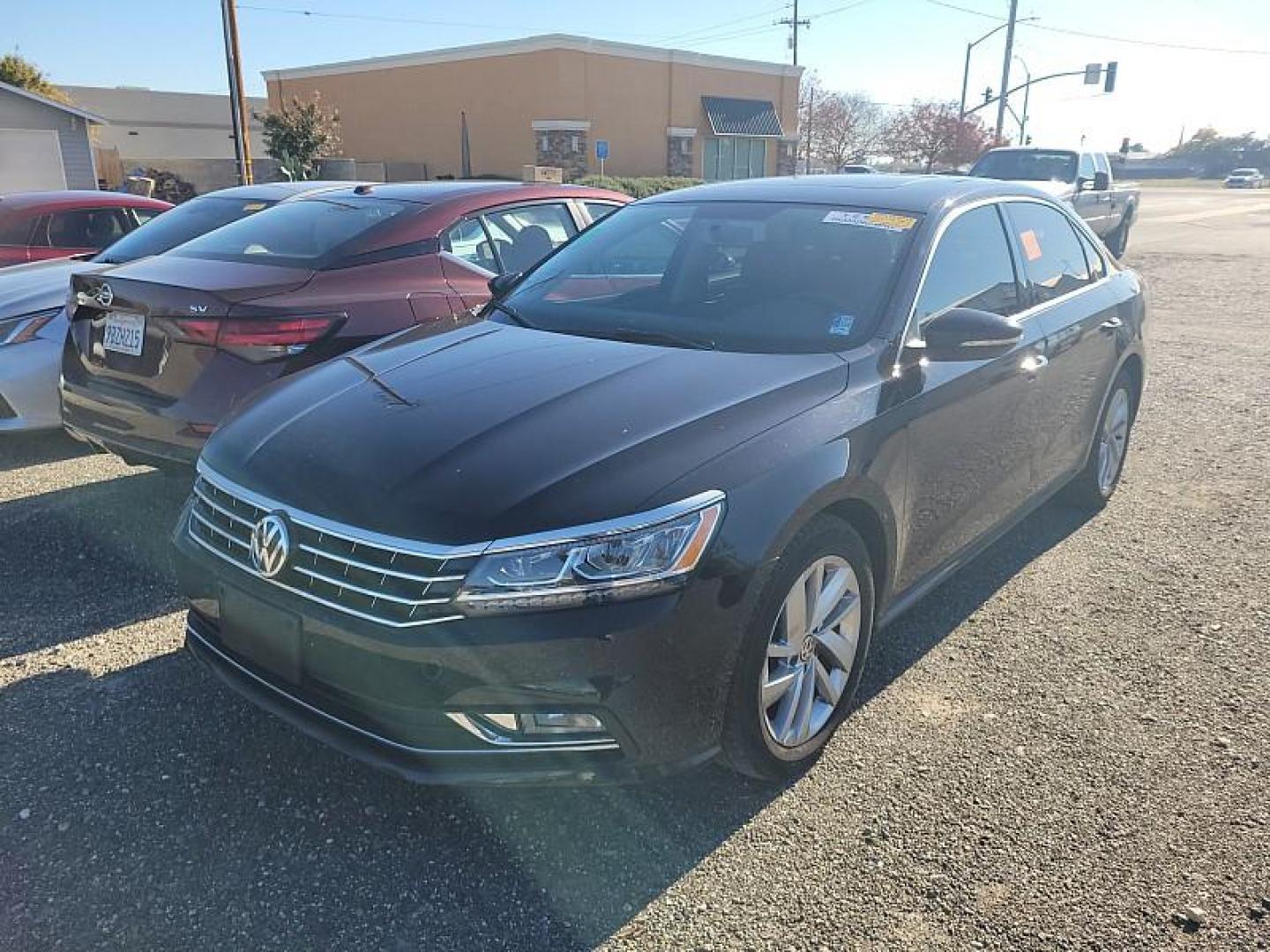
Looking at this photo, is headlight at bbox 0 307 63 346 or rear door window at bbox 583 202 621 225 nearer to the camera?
headlight at bbox 0 307 63 346

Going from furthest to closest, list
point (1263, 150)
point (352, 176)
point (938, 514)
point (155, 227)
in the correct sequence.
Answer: point (1263, 150)
point (352, 176)
point (155, 227)
point (938, 514)

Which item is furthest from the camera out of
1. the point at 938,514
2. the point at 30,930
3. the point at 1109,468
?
the point at 1109,468

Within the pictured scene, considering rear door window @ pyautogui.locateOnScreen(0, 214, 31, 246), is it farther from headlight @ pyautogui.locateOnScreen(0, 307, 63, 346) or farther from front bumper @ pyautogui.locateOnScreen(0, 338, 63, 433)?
front bumper @ pyautogui.locateOnScreen(0, 338, 63, 433)

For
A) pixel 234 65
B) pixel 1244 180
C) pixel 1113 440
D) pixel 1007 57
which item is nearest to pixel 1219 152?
pixel 1244 180

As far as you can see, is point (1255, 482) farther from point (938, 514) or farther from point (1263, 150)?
point (1263, 150)

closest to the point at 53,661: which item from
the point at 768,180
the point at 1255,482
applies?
the point at 768,180

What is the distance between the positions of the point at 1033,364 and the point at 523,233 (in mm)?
2880

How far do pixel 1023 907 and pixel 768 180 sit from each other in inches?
118

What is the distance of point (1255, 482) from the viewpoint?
5.52 metres

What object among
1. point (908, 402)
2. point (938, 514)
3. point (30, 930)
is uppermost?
point (908, 402)

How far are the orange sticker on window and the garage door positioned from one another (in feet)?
89.3

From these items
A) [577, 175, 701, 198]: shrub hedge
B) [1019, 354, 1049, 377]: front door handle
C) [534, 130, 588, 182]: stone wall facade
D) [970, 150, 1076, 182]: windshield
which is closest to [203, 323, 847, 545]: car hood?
[1019, 354, 1049, 377]: front door handle

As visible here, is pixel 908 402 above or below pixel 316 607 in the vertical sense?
above

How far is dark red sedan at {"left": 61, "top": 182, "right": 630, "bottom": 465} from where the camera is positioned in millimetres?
3984
